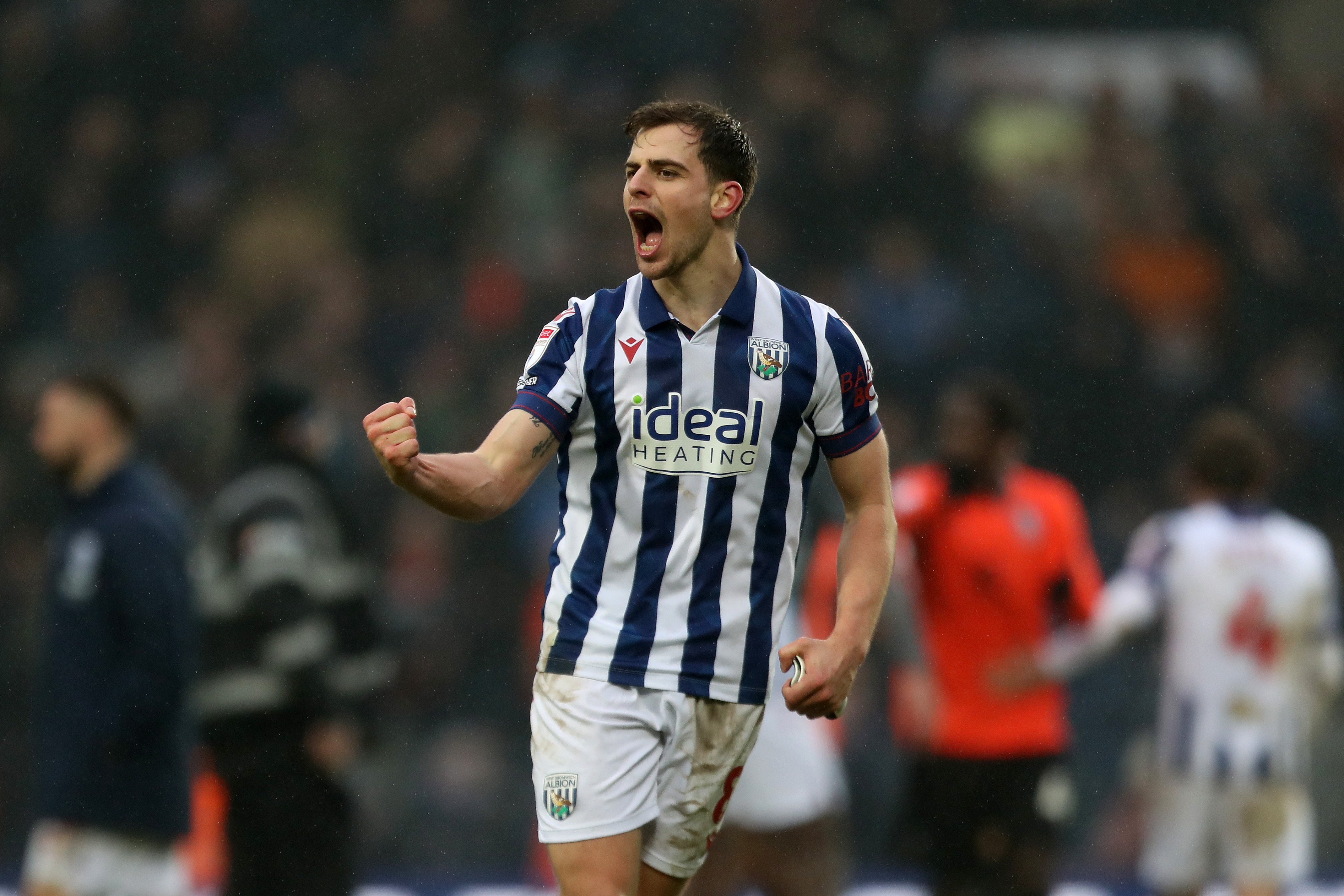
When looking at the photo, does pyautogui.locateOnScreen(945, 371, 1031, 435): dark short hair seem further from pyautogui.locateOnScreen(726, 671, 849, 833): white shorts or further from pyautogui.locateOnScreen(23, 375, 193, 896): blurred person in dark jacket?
pyautogui.locateOnScreen(23, 375, 193, 896): blurred person in dark jacket

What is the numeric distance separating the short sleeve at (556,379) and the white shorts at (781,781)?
2.36m

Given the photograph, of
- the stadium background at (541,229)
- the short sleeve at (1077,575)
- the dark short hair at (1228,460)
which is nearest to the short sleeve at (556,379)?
the short sleeve at (1077,575)

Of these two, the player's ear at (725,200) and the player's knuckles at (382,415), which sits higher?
the player's ear at (725,200)

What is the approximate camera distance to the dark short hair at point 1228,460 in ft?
19.4

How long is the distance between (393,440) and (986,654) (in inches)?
129

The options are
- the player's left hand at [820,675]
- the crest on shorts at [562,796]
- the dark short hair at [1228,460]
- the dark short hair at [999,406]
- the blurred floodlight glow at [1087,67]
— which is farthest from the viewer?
the blurred floodlight glow at [1087,67]

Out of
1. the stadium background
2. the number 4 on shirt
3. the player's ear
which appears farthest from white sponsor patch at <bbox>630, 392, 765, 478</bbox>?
the stadium background

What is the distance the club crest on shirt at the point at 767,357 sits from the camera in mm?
3430

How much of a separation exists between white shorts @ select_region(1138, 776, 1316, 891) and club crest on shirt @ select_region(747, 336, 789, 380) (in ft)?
11.4

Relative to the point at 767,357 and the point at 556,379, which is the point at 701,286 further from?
the point at 556,379

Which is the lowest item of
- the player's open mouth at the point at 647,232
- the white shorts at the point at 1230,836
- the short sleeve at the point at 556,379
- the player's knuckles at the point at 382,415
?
the white shorts at the point at 1230,836

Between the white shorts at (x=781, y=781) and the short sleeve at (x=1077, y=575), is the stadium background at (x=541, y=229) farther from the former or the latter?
the white shorts at (x=781, y=781)

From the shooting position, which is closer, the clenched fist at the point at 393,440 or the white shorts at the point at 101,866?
the clenched fist at the point at 393,440

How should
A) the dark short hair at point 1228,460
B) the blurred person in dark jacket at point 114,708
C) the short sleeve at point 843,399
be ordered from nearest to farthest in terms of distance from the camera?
the short sleeve at point 843,399, the blurred person in dark jacket at point 114,708, the dark short hair at point 1228,460
